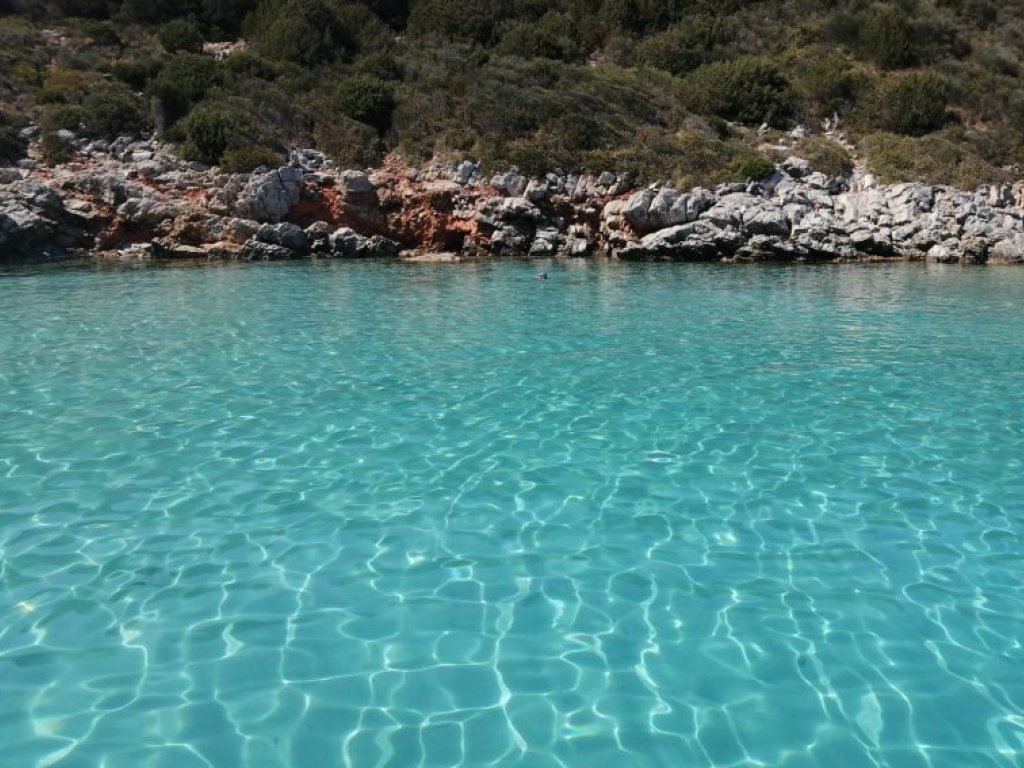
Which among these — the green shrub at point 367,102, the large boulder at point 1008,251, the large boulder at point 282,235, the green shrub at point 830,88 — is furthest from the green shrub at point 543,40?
the large boulder at point 1008,251

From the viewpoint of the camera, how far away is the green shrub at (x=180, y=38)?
37125 millimetres

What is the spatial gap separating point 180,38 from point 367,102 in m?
12.1

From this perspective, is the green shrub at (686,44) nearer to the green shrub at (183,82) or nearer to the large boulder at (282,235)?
the green shrub at (183,82)

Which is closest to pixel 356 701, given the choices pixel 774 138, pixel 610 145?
Result: pixel 610 145

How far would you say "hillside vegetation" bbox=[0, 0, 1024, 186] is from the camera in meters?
29.3

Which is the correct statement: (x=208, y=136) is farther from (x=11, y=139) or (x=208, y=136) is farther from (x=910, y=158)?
(x=910, y=158)

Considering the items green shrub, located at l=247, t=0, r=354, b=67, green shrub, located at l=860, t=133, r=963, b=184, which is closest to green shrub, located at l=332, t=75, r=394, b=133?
green shrub, located at l=247, t=0, r=354, b=67

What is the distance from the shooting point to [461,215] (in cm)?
2745

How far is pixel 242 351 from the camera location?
10867 mm

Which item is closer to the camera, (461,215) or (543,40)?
(461,215)

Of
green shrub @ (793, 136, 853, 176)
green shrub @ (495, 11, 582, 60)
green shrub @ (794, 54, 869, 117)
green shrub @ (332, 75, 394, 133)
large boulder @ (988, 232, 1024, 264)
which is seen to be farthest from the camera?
green shrub @ (495, 11, 582, 60)

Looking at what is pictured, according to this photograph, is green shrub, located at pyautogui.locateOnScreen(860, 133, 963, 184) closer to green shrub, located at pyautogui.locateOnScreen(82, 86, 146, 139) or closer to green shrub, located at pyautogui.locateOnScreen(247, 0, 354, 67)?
green shrub, located at pyautogui.locateOnScreen(247, 0, 354, 67)

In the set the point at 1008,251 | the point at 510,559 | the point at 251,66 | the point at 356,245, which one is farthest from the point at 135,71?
the point at 510,559

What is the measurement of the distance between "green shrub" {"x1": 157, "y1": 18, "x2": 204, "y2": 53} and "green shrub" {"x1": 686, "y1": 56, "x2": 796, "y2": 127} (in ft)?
72.8
